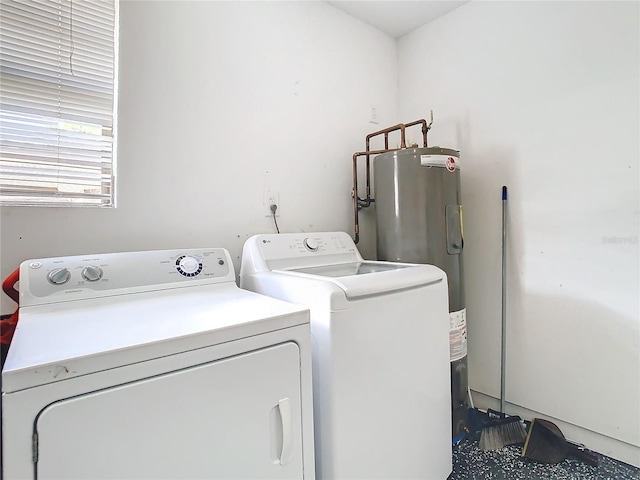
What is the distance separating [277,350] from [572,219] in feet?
5.31

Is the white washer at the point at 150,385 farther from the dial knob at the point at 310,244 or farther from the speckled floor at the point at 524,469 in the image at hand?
the speckled floor at the point at 524,469

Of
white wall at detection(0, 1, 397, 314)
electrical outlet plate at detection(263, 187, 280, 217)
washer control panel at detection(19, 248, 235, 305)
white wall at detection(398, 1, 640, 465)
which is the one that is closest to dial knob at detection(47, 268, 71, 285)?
washer control panel at detection(19, 248, 235, 305)

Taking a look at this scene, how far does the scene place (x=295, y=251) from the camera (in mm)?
1672

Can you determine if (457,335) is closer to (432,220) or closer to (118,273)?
(432,220)

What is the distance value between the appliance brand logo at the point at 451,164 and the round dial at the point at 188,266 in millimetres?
1292

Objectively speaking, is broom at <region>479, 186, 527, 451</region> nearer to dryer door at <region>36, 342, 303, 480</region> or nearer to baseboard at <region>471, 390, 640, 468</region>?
baseboard at <region>471, 390, 640, 468</region>

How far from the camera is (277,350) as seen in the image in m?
0.92

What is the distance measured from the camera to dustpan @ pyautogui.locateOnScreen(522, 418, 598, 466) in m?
1.59

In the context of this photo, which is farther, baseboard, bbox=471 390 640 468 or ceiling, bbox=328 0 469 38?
ceiling, bbox=328 0 469 38

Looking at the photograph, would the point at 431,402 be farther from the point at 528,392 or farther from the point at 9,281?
the point at 9,281

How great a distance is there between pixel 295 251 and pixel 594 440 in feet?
5.63

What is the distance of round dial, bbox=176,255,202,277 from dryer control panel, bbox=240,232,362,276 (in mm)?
238

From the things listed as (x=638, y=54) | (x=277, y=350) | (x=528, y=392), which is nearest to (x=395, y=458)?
(x=277, y=350)

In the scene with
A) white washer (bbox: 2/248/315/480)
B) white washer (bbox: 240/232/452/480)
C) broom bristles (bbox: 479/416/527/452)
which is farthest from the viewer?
broom bristles (bbox: 479/416/527/452)
